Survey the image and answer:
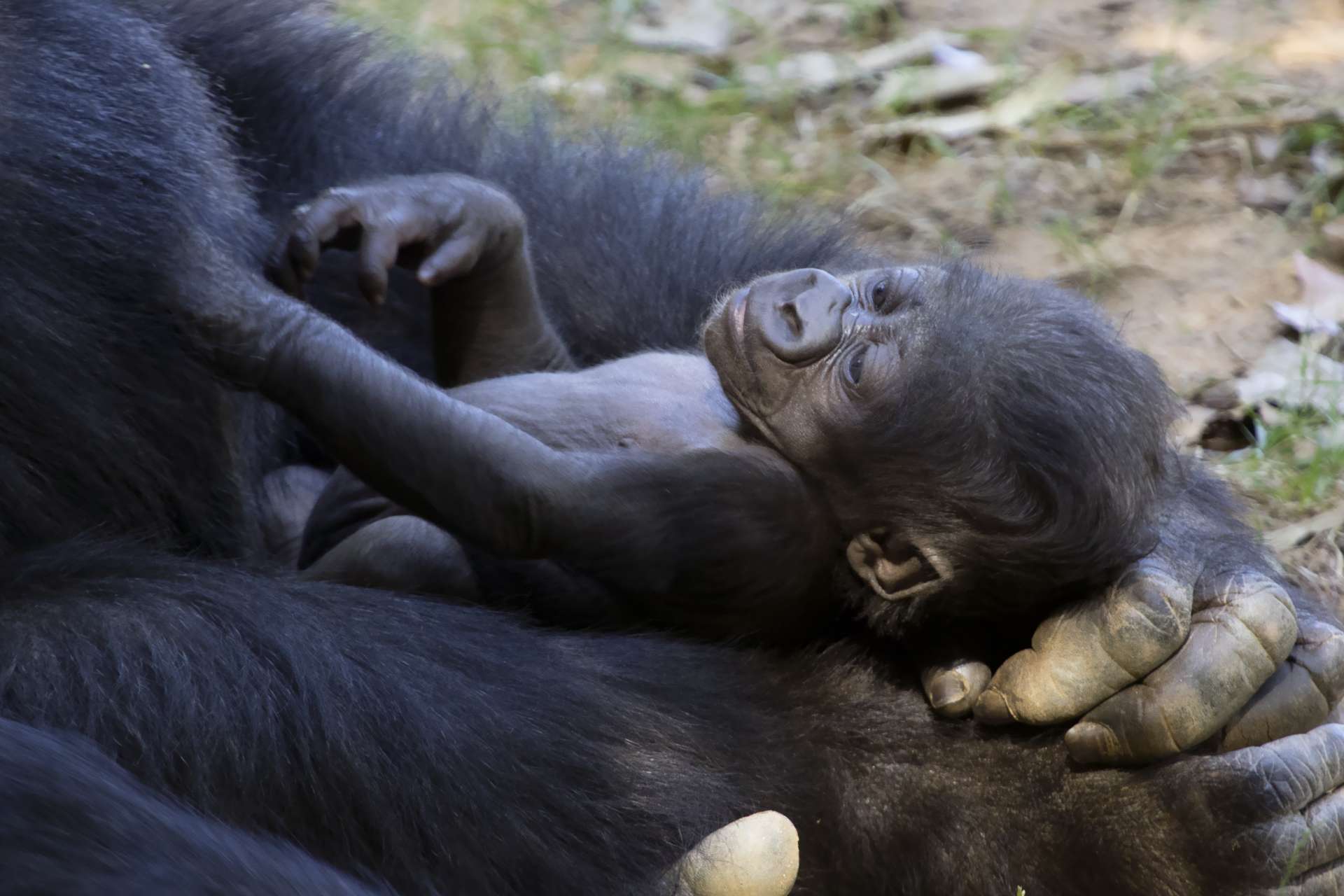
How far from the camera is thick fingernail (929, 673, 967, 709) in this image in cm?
260

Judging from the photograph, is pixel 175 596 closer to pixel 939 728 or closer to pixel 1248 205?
pixel 939 728

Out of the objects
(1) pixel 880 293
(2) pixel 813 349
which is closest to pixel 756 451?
(2) pixel 813 349

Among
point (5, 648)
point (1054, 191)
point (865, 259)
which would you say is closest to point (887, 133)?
point (1054, 191)

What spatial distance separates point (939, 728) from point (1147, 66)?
3585 millimetres

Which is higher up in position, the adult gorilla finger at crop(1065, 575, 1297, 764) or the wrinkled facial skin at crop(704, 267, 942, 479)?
the wrinkled facial skin at crop(704, 267, 942, 479)

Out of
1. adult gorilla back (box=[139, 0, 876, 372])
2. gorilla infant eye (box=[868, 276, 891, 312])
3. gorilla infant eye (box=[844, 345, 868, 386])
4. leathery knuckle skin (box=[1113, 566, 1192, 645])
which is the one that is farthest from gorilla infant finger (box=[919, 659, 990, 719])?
adult gorilla back (box=[139, 0, 876, 372])

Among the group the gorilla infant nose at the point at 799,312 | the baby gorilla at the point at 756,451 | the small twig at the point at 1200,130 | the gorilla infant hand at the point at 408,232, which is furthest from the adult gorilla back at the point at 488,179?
the small twig at the point at 1200,130

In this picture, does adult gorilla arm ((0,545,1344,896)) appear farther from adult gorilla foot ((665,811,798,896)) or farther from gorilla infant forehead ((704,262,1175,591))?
gorilla infant forehead ((704,262,1175,591))

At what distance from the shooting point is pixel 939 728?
2.62 meters

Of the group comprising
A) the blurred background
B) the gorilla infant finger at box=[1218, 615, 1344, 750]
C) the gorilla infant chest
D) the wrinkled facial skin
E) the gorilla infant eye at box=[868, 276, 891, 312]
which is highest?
the gorilla infant eye at box=[868, 276, 891, 312]

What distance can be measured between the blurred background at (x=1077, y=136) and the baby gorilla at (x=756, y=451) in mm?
1179

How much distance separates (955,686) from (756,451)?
0.47 meters

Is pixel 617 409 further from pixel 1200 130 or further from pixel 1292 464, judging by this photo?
pixel 1200 130

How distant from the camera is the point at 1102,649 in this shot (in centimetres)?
250
